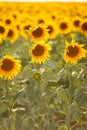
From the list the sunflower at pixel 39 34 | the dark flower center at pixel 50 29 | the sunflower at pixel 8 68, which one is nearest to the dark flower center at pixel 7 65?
the sunflower at pixel 8 68

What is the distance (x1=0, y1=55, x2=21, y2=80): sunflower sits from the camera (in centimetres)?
513

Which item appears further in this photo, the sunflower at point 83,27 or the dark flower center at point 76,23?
the dark flower center at point 76,23

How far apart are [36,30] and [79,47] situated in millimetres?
1053

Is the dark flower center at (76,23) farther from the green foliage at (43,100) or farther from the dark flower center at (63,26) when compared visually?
the green foliage at (43,100)

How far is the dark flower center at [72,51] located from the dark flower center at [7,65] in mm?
624

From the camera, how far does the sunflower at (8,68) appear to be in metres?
5.13

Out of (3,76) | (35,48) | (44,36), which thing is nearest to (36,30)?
(44,36)

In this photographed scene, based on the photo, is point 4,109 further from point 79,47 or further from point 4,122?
point 79,47

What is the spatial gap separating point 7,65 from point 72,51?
0.73 metres

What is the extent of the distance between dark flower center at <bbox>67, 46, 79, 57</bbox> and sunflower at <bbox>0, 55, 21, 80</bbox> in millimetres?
582

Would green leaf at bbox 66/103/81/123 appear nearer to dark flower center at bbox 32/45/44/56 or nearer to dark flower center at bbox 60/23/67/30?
dark flower center at bbox 32/45/44/56

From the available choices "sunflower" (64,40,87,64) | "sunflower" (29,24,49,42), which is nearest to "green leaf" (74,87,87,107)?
"sunflower" (64,40,87,64)

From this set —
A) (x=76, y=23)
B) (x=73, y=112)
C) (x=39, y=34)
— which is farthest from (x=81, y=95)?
(x=76, y=23)

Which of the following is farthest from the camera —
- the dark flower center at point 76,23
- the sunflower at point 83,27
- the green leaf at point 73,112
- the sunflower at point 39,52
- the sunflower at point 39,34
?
the dark flower center at point 76,23
